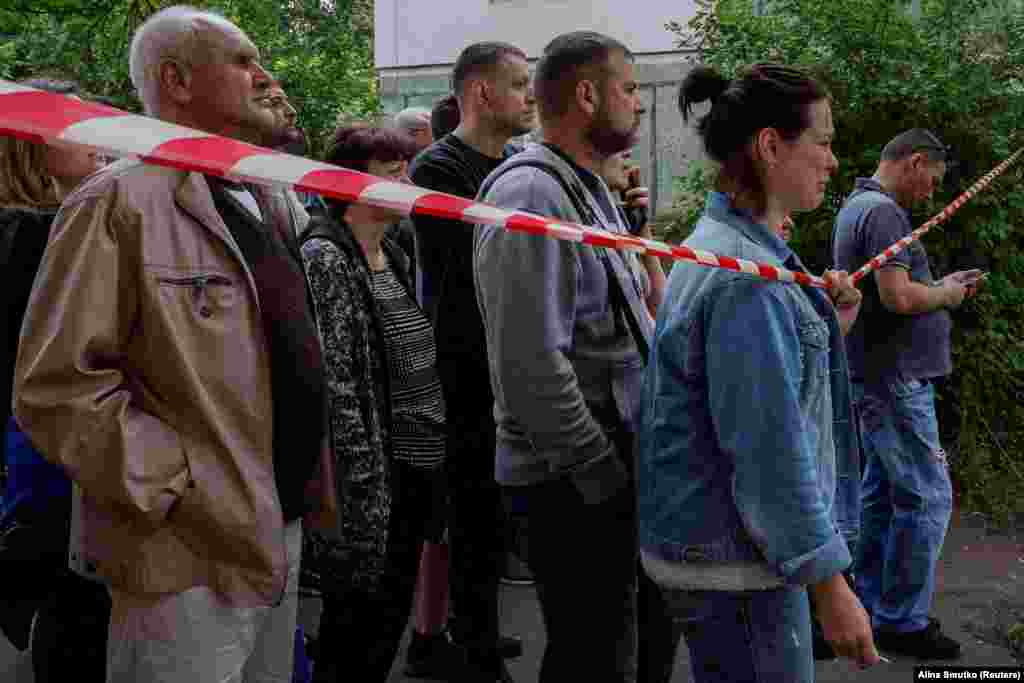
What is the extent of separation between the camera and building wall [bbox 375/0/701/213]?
1152 cm

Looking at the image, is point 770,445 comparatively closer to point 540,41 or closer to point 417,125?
point 417,125

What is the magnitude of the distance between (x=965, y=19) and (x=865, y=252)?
3.36m

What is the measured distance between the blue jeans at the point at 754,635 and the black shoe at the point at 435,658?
2.19 metres

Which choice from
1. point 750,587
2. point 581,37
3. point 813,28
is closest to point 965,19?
point 813,28

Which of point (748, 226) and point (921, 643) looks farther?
point (921, 643)

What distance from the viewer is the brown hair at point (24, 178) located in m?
3.19

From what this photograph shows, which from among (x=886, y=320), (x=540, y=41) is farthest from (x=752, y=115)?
(x=540, y=41)

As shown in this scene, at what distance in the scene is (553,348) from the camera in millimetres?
2938

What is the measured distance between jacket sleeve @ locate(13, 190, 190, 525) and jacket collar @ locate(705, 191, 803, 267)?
4.18 feet

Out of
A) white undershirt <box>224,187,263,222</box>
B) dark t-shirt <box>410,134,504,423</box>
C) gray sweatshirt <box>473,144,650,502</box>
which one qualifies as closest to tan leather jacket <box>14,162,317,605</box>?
white undershirt <box>224,187,263,222</box>

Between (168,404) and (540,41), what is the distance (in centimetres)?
1096

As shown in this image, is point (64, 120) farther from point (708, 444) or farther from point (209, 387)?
point (708, 444)

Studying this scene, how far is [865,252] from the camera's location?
5031 mm

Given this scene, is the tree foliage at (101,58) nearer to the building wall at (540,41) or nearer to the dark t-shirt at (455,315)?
the building wall at (540,41)
